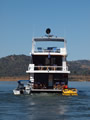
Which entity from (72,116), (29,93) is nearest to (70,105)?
(72,116)

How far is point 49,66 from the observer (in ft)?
147

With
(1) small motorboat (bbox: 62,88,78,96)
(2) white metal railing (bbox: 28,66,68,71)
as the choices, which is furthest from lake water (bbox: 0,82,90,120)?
(2) white metal railing (bbox: 28,66,68,71)

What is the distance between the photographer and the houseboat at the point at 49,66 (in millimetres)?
44750

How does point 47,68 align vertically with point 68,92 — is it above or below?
above

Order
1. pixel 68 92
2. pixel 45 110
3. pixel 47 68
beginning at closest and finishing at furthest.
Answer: pixel 45 110, pixel 68 92, pixel 47 68

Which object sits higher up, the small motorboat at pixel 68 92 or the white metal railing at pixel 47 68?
the white metal railing at pixel 47 68

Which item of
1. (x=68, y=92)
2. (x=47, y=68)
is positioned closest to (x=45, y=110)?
(x=68, y=92)

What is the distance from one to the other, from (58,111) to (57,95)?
43.4 ft

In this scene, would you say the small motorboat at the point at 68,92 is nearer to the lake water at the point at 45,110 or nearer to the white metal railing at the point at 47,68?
the white metal railing at the point at 47,68

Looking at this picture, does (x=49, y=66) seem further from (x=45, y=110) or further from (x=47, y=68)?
(x=45, y=110)

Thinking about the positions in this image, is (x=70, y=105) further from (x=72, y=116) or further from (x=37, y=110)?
(x=72, y=116)

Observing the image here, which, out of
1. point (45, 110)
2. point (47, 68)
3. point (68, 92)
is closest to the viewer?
point (45, 110)

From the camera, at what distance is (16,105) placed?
34.1 m

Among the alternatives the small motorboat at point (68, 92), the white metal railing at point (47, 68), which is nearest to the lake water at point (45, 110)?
the small motorboat at point (68, 92)
